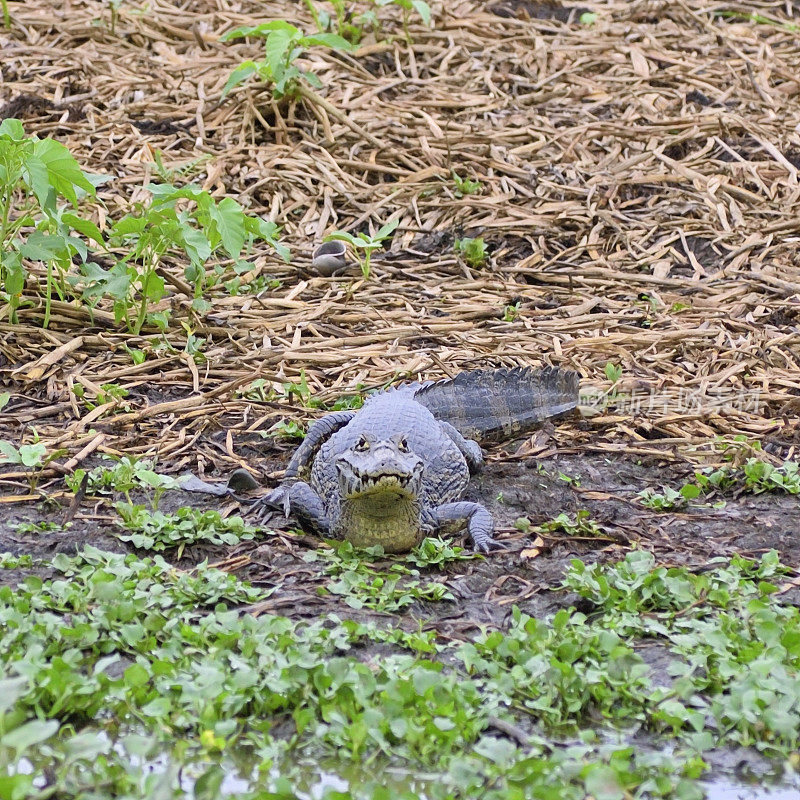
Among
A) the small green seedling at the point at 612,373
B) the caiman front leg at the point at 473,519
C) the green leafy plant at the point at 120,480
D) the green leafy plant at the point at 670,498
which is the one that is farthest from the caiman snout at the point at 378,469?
the small green seedling at the point at 612,373

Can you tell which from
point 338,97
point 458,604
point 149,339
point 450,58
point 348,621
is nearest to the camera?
point 348,621

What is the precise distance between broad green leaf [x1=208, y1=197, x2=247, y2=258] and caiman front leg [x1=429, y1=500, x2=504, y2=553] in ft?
5.78

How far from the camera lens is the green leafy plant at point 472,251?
281 inches

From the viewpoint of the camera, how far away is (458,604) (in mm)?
3869

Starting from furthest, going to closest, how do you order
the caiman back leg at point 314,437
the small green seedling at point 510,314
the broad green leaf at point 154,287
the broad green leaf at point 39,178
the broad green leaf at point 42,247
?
the small green seedling at point 510,314
the broad green leaf at point 154,287
the broad green leaf at point 42,247
the broad green leaf at point 39,178
the caiman back leg at point 314,437

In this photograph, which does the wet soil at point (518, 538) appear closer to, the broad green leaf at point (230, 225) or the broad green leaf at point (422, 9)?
the broad green leaf at point (230, 225)

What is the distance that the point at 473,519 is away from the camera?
14.8ft

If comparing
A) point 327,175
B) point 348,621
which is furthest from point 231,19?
point 348,621

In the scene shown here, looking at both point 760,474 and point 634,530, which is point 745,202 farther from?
point 634,530

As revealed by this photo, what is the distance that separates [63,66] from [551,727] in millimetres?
7140

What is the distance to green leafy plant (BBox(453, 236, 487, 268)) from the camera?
23.4 feet

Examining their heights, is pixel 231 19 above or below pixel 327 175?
above

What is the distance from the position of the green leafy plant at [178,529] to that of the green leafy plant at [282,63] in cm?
429

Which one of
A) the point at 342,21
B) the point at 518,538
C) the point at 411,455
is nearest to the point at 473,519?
the point at 518,538
